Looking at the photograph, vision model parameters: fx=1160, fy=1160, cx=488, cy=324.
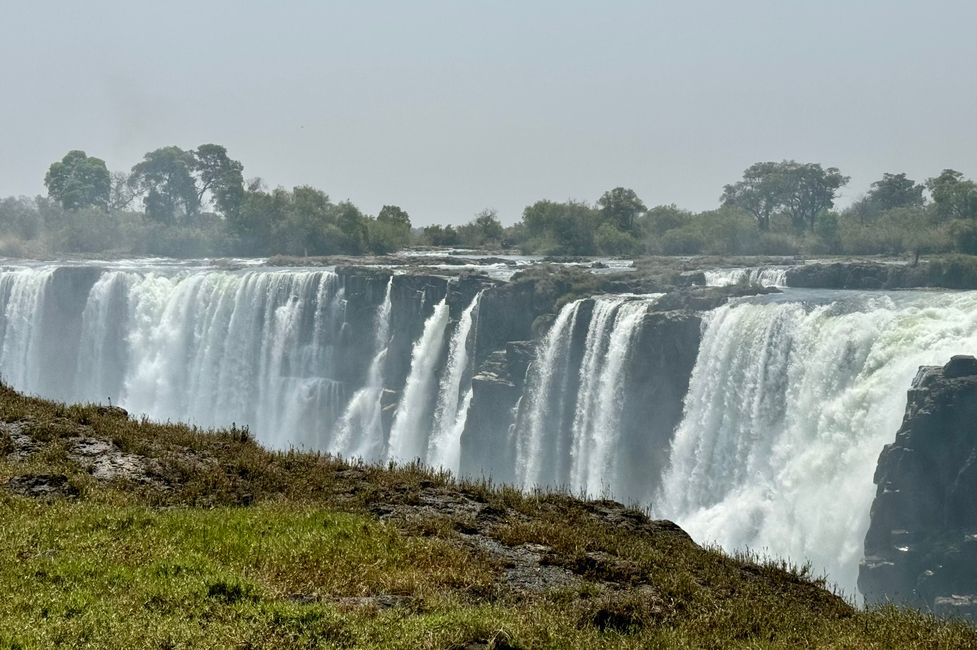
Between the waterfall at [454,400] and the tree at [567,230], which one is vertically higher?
the tree at [567,230]

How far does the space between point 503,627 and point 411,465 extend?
21.8 ft

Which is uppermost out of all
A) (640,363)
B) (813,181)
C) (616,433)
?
(813,181)

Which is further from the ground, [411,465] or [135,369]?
[411,465]

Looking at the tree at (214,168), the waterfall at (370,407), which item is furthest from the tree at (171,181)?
the waterfall at (370,407)

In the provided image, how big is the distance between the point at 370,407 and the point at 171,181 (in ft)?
233

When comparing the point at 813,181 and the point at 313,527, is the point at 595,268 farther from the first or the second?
the point at 313,527

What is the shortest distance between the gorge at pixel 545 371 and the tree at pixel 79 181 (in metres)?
55.8

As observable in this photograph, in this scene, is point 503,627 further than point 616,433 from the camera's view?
No

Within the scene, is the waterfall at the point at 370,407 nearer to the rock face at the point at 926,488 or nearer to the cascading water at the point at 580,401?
the cascading water at the point at 580,401

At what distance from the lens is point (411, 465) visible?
13492 mm

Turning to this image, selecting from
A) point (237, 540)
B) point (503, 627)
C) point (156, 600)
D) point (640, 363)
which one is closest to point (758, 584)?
point (503, 627)

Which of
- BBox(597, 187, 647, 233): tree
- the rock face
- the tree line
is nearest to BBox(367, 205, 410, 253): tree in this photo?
the tree line

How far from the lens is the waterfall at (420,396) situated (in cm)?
4631

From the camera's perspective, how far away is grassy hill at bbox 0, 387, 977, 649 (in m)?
6.93
